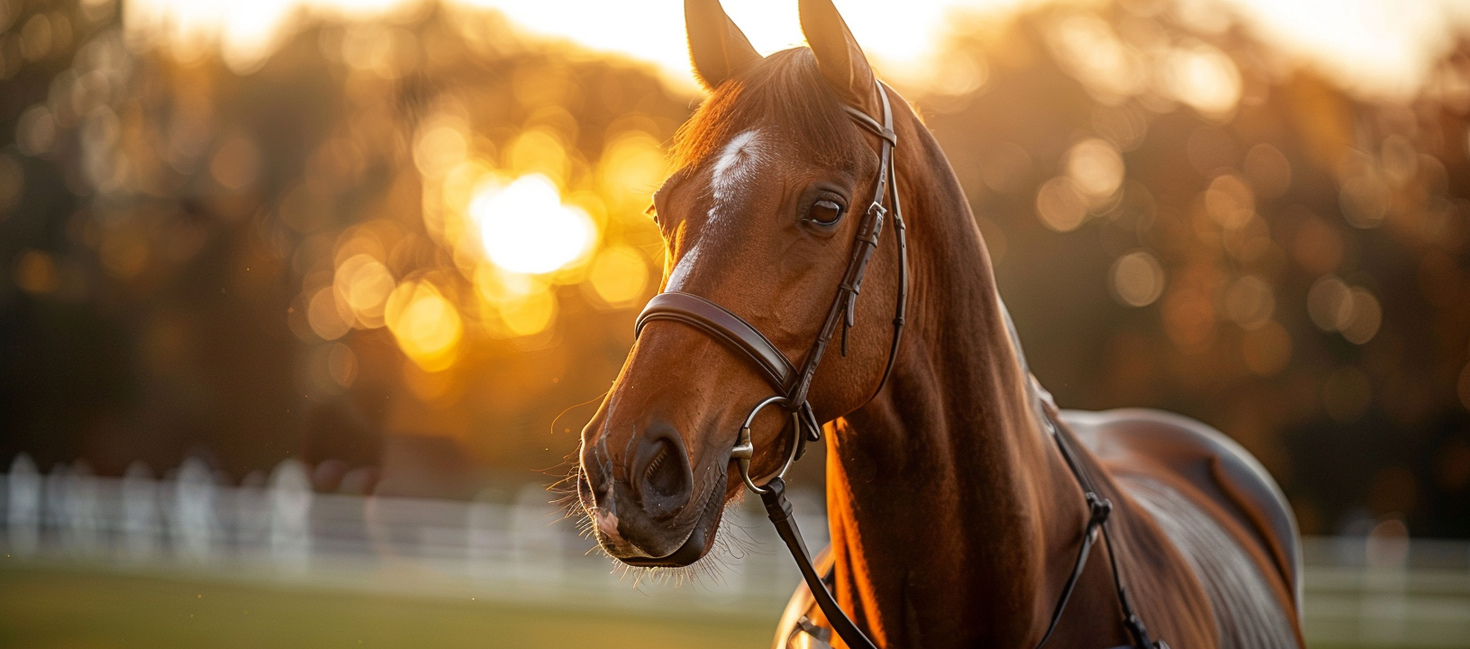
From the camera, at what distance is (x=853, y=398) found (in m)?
2.31

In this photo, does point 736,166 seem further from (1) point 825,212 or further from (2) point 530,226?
(2) point 530,226

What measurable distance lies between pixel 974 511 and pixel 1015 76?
2292cm

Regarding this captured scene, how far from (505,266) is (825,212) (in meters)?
19.7

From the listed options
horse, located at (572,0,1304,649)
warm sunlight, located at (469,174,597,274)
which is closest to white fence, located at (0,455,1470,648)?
warm sunlight, located at (469,174,597,274)

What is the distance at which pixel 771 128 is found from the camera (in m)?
2.30

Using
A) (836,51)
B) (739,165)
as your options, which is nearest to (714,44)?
(836,51)

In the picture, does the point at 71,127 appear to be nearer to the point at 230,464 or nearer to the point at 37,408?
the point at 37,408

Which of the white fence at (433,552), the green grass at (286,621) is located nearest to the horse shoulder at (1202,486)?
the green grass at (286,621)

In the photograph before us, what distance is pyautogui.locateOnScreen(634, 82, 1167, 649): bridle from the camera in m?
2.12

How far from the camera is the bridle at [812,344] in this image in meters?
2.12

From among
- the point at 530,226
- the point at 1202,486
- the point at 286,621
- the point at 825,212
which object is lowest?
the point at 286,621

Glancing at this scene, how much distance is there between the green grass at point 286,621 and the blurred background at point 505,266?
1279 millimetres

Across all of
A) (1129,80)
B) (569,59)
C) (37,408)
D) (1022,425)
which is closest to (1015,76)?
(1129,80)

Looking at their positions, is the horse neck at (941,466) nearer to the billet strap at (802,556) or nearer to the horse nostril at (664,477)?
the billet strap at (802,556)
